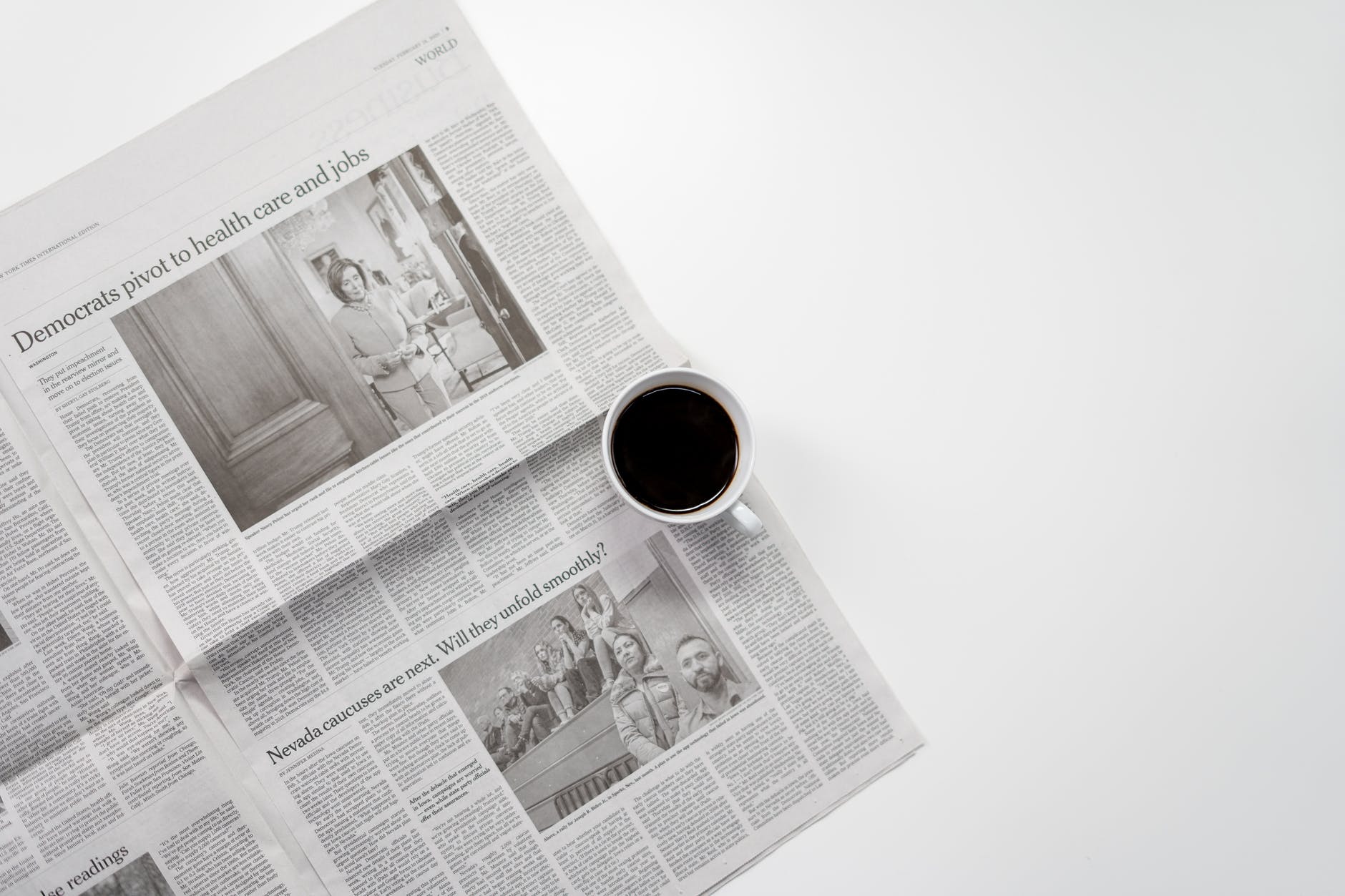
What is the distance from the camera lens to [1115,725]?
558 mm

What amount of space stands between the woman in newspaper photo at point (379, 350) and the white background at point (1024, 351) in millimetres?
158

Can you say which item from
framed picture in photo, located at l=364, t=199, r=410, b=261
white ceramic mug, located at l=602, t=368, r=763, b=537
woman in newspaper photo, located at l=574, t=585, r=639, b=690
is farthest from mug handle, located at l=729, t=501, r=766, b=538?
framed picture in photo, located at l=364, t=199, r=410, b=261

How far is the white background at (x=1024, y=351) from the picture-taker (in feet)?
1.78

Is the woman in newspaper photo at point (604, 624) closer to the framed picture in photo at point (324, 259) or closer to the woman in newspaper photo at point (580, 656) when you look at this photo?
the woman in newspaper photo at point (580, 656)

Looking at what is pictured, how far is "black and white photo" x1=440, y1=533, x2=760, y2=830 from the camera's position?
53cm

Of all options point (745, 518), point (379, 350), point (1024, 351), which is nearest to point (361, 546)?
point (379, 350)

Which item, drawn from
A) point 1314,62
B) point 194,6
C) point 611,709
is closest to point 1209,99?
point 1314,62

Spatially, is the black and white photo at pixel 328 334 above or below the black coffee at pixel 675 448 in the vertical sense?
above

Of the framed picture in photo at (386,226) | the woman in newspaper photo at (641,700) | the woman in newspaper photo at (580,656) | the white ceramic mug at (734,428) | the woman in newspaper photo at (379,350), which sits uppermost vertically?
the framed picture in photo at (386,226)

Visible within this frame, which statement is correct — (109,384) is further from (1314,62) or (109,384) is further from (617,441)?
(1314,62)

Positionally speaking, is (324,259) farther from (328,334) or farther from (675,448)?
(675,448)

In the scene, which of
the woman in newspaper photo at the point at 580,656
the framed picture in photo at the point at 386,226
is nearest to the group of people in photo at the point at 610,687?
the woman in newspaper photo at the point at 580,656

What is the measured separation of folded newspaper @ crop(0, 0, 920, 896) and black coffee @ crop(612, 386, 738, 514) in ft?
0.13

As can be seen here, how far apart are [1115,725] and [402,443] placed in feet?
1.75
